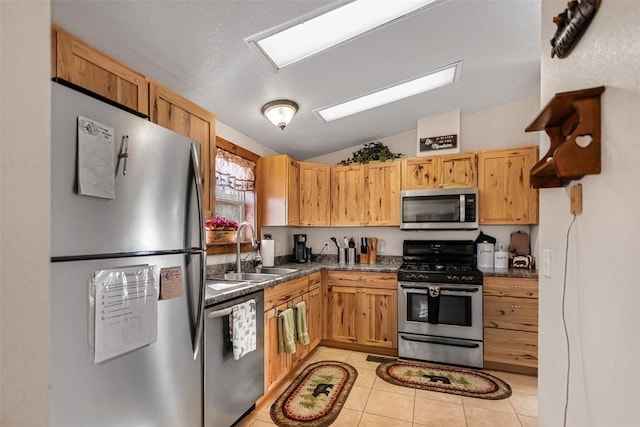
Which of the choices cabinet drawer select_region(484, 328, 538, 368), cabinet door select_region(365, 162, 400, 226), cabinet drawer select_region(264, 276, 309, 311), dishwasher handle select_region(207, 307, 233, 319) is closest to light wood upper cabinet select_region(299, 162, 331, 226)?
cabinet door select_region(365, 162, 400, 226)

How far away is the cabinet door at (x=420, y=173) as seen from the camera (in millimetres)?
3520

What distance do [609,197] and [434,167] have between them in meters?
2.62

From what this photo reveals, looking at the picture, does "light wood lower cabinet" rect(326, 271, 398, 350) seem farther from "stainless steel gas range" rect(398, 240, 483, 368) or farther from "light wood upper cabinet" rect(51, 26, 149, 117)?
"light wood upper cabinet" rect(51, 26, 149, 117)

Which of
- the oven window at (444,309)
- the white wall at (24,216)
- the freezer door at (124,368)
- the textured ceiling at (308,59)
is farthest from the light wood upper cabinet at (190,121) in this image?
the oven window at (444,309)

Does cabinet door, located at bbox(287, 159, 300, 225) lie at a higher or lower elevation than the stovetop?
higher

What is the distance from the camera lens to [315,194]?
390cm

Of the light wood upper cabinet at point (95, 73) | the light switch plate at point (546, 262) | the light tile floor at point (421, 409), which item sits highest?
the light wood upper cabinet at point (95, 73)

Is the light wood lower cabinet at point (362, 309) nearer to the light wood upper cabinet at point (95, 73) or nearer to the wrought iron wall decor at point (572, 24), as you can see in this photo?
the wrought iron wall decor at point (572, 24)

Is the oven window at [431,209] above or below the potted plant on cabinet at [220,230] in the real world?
above

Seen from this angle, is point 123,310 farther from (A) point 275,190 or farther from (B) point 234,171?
(A) point 275,190

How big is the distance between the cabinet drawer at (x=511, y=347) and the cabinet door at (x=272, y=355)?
1.98 m

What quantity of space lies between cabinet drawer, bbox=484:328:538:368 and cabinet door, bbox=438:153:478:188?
61.0 inches

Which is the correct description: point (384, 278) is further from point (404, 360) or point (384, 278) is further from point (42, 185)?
point (42, 185)

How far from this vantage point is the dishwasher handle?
1.75 metres
